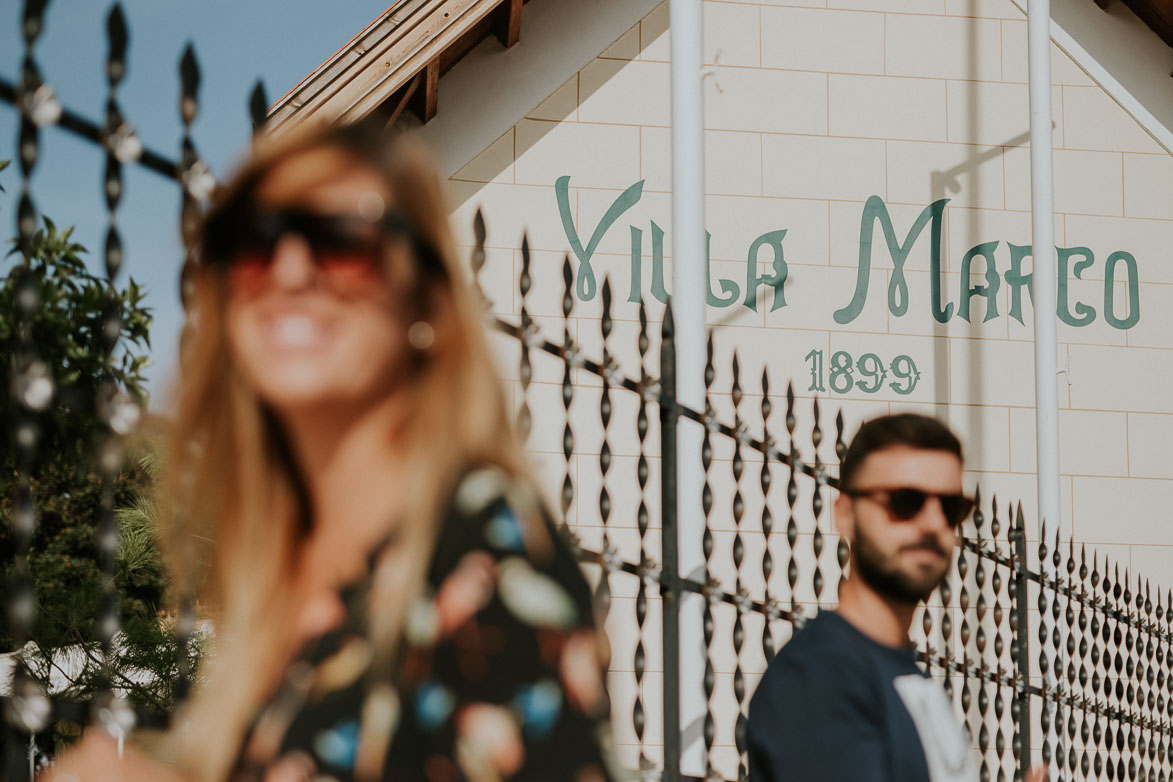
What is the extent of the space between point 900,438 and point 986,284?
521 cm

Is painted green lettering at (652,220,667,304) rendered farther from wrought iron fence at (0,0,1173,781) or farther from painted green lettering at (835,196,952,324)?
painted green lettering at (835,196,952,324)

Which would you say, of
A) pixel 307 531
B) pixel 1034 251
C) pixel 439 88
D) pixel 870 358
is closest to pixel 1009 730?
pixel 870 358

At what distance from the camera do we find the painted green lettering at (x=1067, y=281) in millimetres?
7840

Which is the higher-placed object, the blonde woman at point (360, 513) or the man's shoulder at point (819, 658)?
the blonde woman at point (360, 513)

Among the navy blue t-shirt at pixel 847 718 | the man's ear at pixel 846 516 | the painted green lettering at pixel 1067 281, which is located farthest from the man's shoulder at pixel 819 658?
the painted green lettering at pixel 1067 281

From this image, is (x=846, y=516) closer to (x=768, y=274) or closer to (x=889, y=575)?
(x=889, y=575)

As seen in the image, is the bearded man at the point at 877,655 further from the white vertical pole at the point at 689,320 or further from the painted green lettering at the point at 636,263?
the painted green lettering at the point at 636,263

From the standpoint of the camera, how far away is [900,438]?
2873mm

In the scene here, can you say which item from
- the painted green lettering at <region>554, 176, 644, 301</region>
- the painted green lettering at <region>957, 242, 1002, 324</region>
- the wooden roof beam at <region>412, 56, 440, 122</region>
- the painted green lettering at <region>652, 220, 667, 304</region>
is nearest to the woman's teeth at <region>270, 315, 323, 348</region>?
the wooden roof beam at <region>412, 56, 440, 122</region>

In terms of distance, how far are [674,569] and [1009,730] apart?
17.9 ft

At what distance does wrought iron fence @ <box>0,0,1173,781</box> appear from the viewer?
4.98 feet

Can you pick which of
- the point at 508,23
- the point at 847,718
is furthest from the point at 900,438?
the point at 508,23

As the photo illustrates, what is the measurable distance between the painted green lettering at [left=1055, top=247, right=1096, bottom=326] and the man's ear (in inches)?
215

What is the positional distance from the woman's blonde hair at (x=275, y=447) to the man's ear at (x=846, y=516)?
161cm
